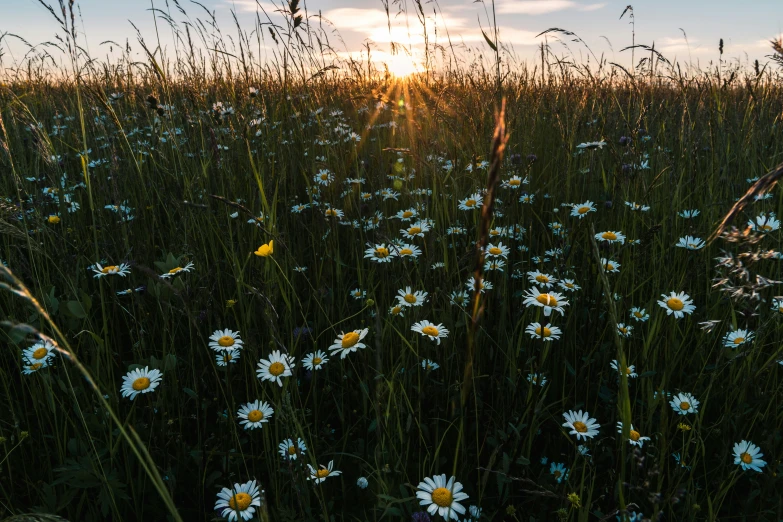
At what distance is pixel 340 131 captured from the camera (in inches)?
134

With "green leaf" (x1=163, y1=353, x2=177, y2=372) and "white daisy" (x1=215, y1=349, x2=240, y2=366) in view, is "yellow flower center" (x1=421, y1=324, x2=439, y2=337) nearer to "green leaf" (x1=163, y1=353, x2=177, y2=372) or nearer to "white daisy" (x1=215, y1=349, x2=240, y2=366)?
"white daisy" (x1=215, y1=349, x2=240, y2=366)

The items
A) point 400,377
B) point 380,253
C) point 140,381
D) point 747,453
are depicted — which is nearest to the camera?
point 747,453

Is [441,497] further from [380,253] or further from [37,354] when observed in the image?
[37,354]

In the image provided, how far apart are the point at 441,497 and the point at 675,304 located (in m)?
1.08

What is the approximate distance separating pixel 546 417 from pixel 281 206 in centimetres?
184

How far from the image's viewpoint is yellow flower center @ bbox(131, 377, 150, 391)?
1313mm

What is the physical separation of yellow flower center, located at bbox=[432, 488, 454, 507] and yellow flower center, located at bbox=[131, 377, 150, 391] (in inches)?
33.7

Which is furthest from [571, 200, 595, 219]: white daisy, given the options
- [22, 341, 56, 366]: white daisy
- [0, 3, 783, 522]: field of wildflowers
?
[22, 341, 56, 366]: white daisy

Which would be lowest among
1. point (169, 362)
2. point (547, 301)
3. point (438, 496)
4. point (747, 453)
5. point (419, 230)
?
point (747, 453)

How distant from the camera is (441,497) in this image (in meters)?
0.96

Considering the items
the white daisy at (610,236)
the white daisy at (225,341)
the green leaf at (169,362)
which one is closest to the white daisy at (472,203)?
the white daisy at (610,236)

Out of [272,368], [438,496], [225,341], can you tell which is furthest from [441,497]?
[225,341]

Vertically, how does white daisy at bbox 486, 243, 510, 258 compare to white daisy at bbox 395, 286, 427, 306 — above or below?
above

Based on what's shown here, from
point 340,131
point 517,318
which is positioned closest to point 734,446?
point 517,318
